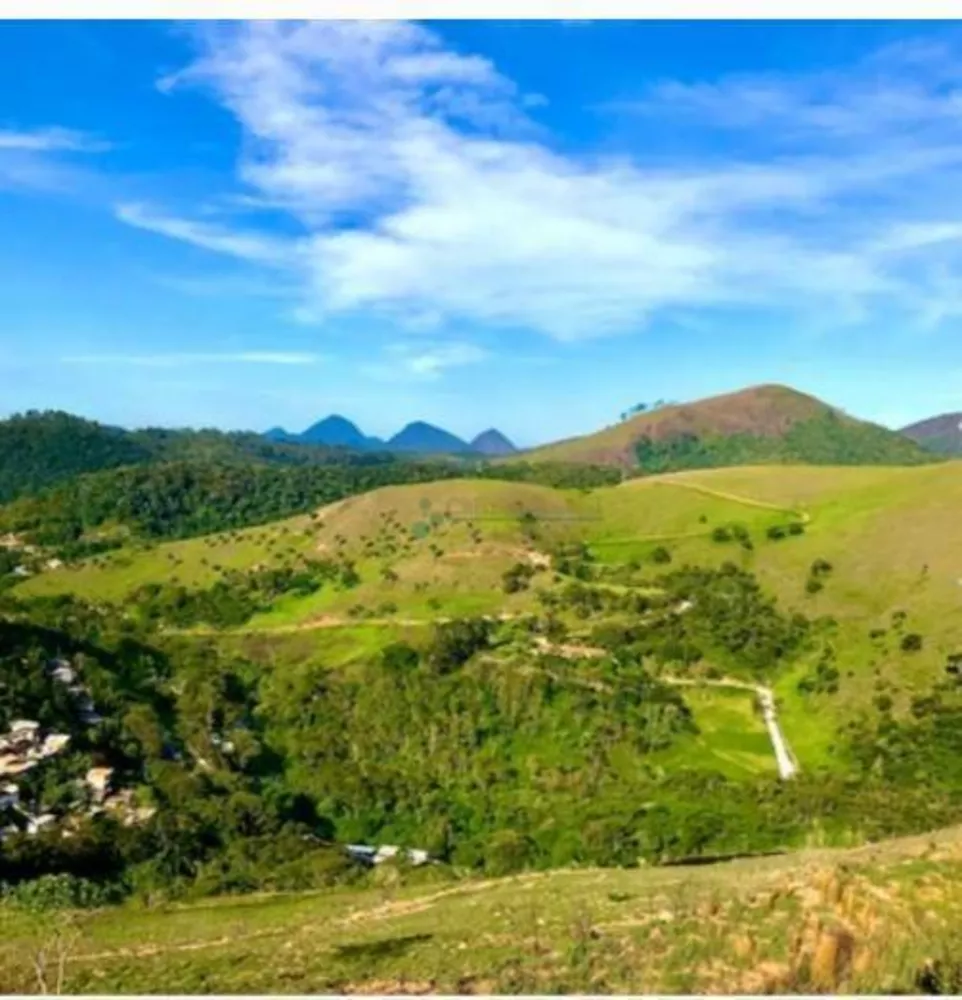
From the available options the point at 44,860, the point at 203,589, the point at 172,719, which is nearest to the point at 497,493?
the point at 203,589

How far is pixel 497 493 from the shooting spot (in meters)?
93.9

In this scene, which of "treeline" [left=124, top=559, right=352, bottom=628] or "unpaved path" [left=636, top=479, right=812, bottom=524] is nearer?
"treeline" [left=124, top=559, right=352, bottom=628]

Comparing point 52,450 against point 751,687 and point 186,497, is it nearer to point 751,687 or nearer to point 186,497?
point 186,497

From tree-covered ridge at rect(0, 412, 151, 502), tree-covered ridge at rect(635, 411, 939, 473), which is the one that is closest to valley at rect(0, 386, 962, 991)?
tree-covered ridge at rect(0, 412, 151, 502)

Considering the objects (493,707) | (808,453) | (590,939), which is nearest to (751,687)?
(493,707)

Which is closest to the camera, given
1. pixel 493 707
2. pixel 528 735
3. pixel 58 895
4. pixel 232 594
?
pixel 58 895

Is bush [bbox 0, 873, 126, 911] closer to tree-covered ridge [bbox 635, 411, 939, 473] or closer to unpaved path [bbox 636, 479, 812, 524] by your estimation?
unpaved path [bbox 636, 479, 812, 524]

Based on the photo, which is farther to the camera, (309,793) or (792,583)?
(792,583)

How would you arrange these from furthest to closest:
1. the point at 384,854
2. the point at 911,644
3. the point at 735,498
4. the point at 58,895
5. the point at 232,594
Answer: the point at 735,498, the point at 232,594, the point at 911,644, the point at 384,854, the point at 58,895

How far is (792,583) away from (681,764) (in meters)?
21.3

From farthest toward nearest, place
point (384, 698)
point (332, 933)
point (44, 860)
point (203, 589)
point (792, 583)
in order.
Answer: point (203, 589), point (792, 583), point (384, 698), point (44, 860), point (332, 933)

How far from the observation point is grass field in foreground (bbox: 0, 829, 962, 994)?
838 cm

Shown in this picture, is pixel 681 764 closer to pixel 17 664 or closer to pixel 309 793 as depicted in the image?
pixel 309 793

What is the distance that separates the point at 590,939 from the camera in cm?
1002
